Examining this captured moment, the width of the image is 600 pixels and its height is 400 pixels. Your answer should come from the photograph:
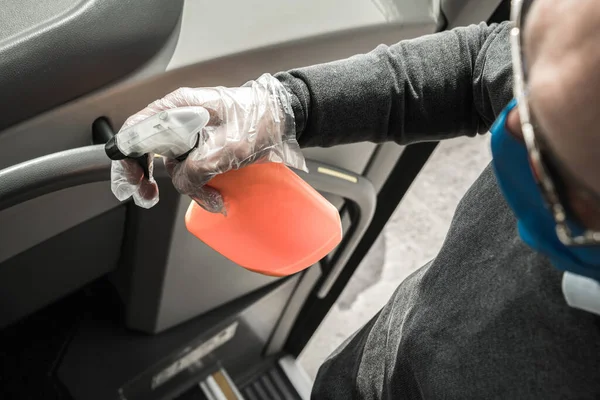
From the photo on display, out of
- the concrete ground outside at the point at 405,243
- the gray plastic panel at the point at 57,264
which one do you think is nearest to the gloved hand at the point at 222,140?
the gray plastic panel at the point at 57,264

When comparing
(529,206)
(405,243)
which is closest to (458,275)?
(529,206)

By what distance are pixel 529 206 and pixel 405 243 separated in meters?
1.26

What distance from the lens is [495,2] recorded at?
739 millimetres

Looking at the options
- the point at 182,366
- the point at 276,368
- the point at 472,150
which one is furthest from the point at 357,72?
the point at 472,150

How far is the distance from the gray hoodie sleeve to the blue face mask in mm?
194

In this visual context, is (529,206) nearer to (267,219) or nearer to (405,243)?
(267,219)

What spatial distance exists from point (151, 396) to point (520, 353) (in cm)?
84

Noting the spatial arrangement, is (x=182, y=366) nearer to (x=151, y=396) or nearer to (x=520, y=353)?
(x=151, y=396)

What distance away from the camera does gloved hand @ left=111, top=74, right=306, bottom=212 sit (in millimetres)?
507

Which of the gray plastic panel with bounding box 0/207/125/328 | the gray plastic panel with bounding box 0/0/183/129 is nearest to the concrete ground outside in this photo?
the gray plastic panel with bounding box 0/207/125/328

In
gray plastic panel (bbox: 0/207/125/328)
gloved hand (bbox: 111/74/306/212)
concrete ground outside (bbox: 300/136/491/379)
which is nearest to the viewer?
gloved hand (bbox: 111/74/306/212)

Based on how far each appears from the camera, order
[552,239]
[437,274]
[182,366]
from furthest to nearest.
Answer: [182,366] → [437,274] → [552,239]

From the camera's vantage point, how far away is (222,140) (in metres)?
0.51

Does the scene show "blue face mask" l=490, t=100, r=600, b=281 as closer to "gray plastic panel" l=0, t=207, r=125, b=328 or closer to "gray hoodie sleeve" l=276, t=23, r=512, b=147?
"gray hoodie sleeve" l=276, t=23, r=512, b=147
